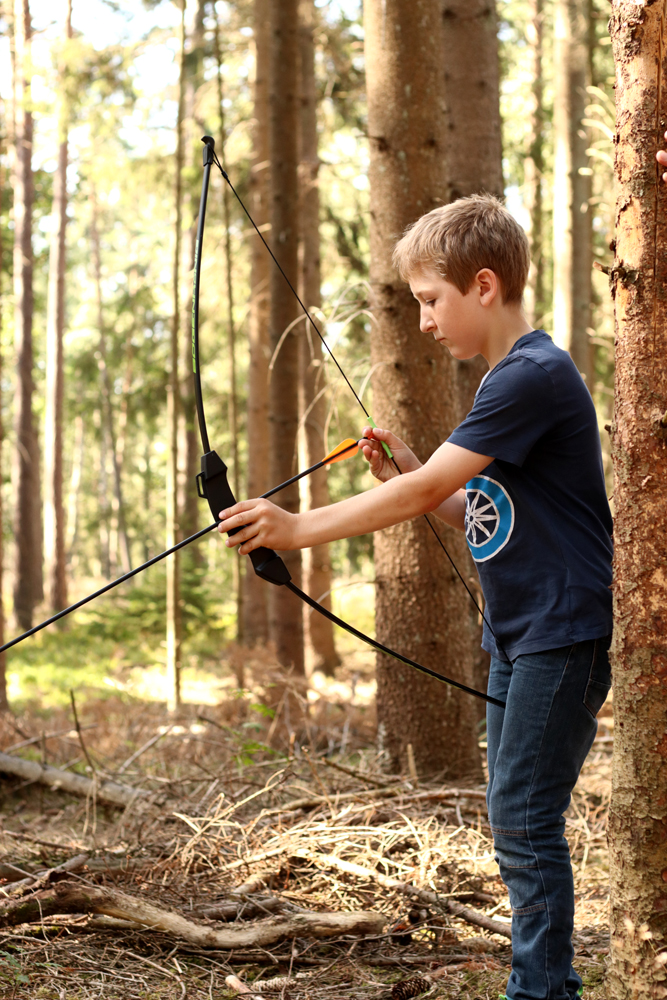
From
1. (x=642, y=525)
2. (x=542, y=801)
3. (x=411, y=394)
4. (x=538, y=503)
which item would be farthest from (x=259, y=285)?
(x=542, y=801)

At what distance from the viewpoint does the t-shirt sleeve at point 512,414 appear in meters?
1.98

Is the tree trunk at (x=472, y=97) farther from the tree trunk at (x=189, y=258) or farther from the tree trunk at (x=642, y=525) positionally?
the tree trunk at (x=189, y=258)

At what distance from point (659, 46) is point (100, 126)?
1233cm

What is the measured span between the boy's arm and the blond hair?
488mm

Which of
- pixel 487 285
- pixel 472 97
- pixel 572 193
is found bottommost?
pixel 487 285

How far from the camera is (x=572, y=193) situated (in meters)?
9.89

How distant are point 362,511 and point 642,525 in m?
0.63

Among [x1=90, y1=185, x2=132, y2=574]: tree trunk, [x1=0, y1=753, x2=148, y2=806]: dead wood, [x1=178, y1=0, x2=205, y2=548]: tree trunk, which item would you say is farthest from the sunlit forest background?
[x1=0, y1=753, x2=148, y2=806]: dead wood

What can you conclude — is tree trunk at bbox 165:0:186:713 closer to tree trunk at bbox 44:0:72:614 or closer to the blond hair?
the blond hair

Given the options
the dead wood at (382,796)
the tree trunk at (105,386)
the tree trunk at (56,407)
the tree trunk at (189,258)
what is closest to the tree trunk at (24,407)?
the tree trunk at (56,407)

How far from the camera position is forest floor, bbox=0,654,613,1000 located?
2.44 m

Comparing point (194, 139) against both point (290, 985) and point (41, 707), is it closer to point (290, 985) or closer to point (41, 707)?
point (41, 707)

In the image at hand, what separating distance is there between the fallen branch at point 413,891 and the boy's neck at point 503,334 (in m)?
1.73

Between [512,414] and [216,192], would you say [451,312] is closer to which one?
[512,414]
